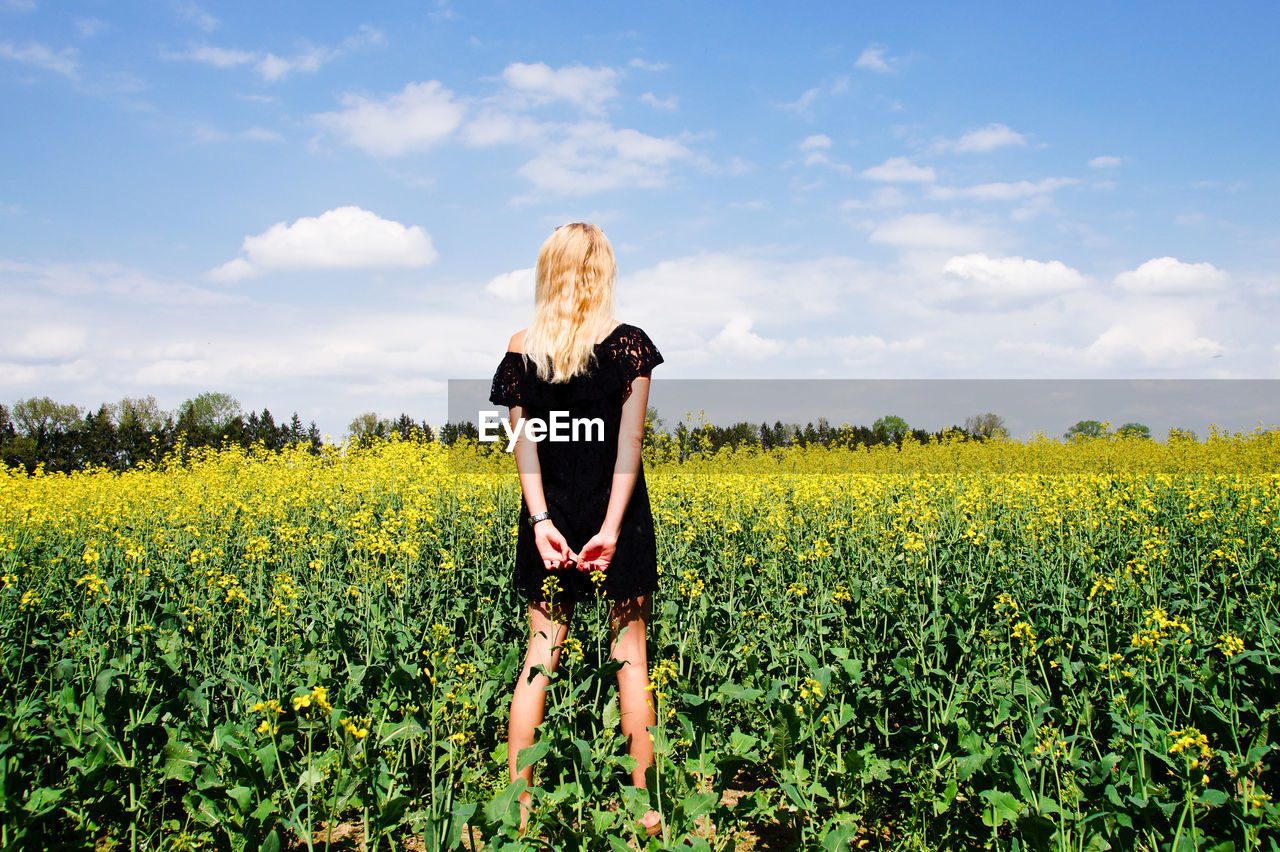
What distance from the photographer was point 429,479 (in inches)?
335

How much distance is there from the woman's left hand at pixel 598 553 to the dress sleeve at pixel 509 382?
0.58m

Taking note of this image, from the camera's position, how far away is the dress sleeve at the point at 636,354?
2.49 meters

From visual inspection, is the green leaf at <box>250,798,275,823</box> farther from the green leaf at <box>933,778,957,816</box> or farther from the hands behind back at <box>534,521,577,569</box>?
the green leaf at <box>933,778,957,816</box>

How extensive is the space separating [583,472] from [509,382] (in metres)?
0.43

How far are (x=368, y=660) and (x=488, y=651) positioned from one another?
A: 0.60 m

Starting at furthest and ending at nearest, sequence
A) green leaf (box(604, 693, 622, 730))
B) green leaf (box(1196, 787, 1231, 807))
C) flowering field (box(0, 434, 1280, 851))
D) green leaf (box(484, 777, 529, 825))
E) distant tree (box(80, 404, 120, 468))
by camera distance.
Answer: distant tree (box(80, 404, 120, 468)), green leaf (box(604, 693, 622, 730)), flowering field (box(0, 434, 1280, 851)), green leaf (box(484, 777, 529, 825)), green leaf (box(1196, 787, 1231, 807))

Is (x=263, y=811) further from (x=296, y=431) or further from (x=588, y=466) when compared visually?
(x=296, y=431)

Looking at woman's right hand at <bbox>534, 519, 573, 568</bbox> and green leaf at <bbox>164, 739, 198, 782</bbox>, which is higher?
woman's right hand at <bbox>534, 519, 573, 568</bbox>

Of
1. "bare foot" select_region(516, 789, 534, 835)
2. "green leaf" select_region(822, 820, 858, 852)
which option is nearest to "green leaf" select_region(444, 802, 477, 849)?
"bare foot" select_region(516, 789, 534, 835)

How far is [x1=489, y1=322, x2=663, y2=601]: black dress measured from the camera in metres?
2.50

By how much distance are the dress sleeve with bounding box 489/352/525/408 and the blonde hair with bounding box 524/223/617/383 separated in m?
0.10

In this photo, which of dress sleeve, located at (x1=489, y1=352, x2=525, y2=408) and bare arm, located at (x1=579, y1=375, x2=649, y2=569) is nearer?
bare arm, located at (x1=579, y1=375, x2=649, y2=569)

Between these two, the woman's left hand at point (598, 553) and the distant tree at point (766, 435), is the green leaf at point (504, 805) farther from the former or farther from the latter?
the distant tree at point (766, 435)

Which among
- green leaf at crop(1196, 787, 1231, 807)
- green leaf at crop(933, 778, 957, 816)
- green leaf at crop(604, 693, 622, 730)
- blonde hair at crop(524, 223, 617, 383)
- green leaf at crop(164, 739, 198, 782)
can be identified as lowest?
green leaf at crop(933, 778, 957, 816)
